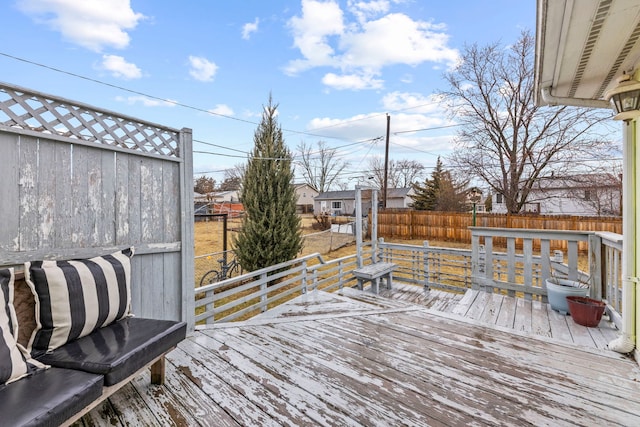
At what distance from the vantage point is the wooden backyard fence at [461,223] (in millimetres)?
9797

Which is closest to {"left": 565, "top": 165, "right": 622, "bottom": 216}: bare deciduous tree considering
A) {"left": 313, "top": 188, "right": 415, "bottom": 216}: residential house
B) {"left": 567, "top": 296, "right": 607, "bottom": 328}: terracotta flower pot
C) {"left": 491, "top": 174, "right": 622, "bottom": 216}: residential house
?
{"left": 491, "top": 174, "right": 622, "bottom": 216}: residential house

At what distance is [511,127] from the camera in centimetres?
1131

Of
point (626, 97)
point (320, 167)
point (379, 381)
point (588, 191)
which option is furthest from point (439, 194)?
point (379, 381)

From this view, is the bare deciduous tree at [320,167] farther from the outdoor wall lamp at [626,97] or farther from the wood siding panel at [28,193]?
the wood siding panel at [28,193]

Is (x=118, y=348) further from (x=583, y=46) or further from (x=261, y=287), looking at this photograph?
(x=583, y=46)

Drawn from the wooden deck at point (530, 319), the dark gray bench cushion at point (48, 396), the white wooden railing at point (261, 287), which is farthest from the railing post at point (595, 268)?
the dark gray bench cushion at point (48, 396)

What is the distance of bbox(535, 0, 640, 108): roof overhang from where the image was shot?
1.56 m

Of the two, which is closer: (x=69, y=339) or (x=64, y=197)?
(x=69, y=339)

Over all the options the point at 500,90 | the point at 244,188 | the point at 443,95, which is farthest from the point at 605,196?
the point at 244,188

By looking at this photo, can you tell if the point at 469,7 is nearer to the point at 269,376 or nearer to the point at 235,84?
the point at 235,84

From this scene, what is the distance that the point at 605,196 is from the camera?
1257cm

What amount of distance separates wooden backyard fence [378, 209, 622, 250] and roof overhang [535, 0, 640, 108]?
7.58 meters

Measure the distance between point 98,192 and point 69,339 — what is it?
1.04 m

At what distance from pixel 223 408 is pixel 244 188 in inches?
206
